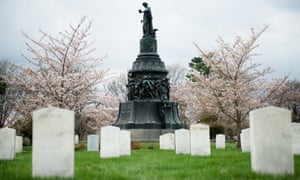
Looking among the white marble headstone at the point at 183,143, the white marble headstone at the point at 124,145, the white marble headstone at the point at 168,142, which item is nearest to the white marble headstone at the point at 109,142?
the white marble headstone at the point at 124,145

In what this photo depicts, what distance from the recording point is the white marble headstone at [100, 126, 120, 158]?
42.0ft

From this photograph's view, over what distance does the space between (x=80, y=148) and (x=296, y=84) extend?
39.9 meters

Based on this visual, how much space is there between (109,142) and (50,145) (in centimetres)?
588

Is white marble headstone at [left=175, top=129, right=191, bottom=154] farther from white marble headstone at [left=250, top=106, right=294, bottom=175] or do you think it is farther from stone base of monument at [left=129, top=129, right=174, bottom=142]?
stone base of monument at [left=129, top=129, right=174, bottom=142]

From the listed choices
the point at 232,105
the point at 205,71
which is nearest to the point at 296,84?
the point at 205,71

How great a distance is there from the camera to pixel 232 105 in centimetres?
1986

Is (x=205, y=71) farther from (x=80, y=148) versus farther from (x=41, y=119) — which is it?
(x=41, y=119)

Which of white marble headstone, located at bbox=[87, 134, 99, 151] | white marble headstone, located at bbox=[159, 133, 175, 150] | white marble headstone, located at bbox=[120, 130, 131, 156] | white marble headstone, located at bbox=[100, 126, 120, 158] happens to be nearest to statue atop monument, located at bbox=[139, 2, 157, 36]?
white marble headstone, located at bbox=[159, 133, 175, 150]

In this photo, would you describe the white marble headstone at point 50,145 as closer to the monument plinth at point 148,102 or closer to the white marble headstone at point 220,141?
the white marble headstone at point 220,141

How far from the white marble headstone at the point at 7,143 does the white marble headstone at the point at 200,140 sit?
16.8ft

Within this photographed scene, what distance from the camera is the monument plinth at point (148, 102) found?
23438mm

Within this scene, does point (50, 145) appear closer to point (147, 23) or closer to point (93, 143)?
point (93, 143)

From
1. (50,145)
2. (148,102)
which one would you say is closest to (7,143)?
(50,145)

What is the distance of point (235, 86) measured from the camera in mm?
19500
